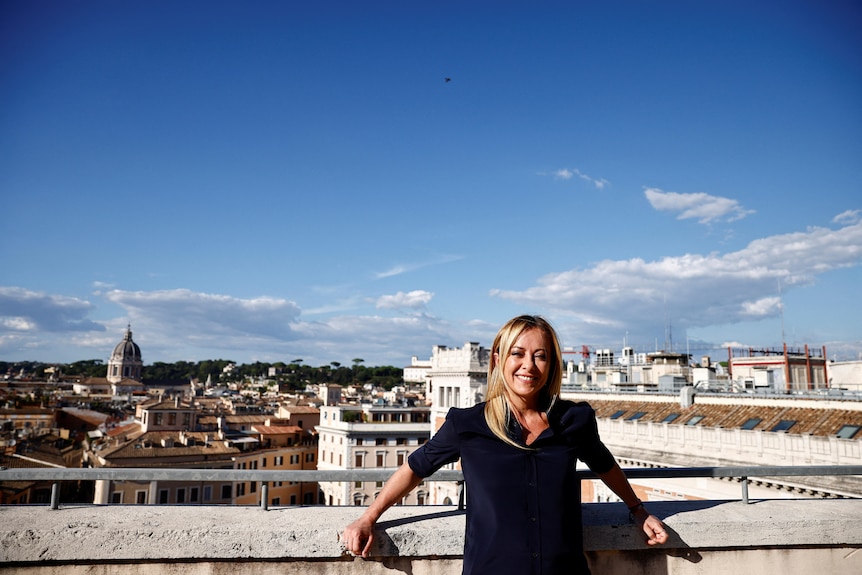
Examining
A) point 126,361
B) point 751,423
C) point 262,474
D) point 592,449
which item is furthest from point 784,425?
point 126,361

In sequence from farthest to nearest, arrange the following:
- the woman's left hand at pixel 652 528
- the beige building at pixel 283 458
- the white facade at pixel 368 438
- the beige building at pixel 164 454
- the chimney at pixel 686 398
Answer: the white facade at pixel 368 438, the beige building at pixel 283 458, the beige building at pixel 164 454, the chimney at pixel 686 398, the woman's left hand at pixel 652 528

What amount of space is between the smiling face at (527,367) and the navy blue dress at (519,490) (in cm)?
16

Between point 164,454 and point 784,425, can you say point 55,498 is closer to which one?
point 784,425

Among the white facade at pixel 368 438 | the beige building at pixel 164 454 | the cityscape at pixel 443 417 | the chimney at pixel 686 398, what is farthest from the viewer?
the white facade at pixel 368 438

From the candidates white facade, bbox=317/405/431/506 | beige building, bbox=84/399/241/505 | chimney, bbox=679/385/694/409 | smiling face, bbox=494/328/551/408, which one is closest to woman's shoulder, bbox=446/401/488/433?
smiling face, bbox=494/328/551/408

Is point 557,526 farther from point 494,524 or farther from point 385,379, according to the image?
point 385,379

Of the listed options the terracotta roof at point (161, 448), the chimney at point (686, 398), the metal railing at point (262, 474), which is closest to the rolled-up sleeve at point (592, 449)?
the metal railing at point (262, 474)

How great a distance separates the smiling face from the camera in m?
2.55

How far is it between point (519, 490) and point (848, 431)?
2203cm

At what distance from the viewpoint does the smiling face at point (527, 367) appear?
255 cm

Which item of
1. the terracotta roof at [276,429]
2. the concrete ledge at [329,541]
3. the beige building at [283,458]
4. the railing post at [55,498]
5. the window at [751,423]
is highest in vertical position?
the railing post at [55,498]

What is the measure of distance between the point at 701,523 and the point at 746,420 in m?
23.9

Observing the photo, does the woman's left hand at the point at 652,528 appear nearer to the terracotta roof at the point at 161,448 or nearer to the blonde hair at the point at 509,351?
the blonde hair at the point at 509,351

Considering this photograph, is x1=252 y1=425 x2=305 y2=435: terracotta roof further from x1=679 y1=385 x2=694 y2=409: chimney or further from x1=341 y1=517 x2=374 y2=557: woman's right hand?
x1=341 y1=517 x2=374 y2=557: woman's right hand
